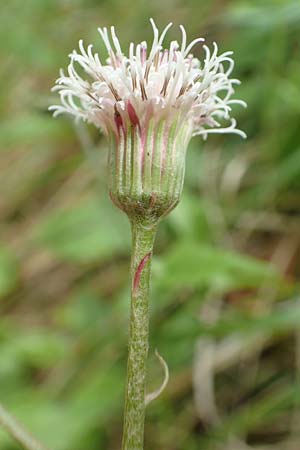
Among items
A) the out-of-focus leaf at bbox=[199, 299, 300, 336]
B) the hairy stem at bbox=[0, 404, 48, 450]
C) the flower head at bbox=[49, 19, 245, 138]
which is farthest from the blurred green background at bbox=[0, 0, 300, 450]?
the hairy stem at bbox=[0, 404, 48, 450]

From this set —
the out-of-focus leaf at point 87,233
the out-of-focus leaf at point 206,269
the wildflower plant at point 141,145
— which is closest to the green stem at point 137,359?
the wildflower plant at point 141,145

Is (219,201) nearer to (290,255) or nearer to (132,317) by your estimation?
(290,255)

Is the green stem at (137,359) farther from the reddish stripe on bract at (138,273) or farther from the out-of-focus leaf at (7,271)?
the out-of-focus leaf at (7,271)

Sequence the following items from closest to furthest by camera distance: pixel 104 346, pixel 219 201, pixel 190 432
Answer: pixel 190 432 → pixel 104 346 → pixel 219 201

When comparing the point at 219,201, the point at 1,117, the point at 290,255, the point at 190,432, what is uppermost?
the point at 1,117

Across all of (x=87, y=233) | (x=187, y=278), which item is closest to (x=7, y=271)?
(x=87, y=233)

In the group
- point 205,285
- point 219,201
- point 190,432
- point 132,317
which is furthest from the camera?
point 219,201

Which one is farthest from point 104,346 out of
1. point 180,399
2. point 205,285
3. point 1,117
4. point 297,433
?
point 1,117
